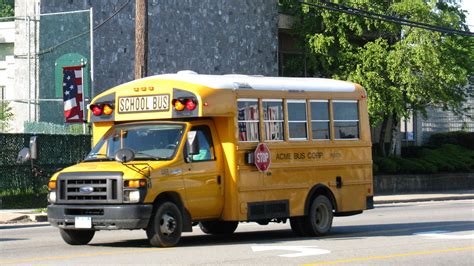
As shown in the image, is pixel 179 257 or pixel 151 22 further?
pixel 151 22

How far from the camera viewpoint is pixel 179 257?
15.0 m

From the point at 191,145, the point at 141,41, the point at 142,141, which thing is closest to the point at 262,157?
the point at 191,145

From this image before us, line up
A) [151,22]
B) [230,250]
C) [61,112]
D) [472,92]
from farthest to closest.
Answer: [472,92] < [151,22] < [61,112] < [230,250]

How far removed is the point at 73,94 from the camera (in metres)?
33.2

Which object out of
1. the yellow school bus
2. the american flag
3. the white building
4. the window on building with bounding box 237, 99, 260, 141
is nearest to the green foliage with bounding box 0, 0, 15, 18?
the white building

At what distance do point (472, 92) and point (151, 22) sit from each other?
18.4 metres

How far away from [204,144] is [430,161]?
30973 millimetres

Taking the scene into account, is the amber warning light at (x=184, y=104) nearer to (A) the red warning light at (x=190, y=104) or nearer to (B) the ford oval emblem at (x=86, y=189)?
(A) the red warning light at (x=190, y=104)

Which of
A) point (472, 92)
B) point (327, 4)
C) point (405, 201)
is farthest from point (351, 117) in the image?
point (472, 92)

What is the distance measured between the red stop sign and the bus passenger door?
0.70 metres

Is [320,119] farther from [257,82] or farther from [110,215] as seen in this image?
[110,215]

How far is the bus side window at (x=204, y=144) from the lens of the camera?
57.4 feet

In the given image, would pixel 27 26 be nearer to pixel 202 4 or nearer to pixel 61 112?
pixel 61 112

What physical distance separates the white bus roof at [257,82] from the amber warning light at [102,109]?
0.91 metres
